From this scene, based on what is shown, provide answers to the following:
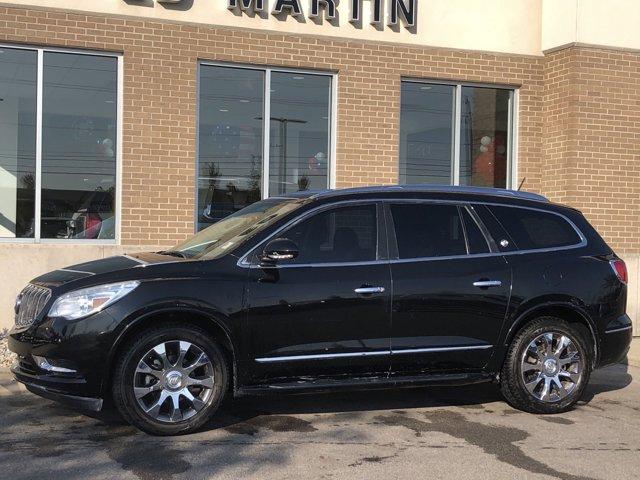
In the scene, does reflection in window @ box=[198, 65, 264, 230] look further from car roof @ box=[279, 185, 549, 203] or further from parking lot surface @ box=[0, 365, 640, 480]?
parking lot surface @ box=[0, 365, 640, 480]

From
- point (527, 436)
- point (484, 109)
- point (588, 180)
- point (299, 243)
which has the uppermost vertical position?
point (484, 109)

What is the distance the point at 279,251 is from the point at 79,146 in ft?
18.0

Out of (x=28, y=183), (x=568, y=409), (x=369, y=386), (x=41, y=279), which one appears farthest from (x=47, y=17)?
(x=568, y=409)

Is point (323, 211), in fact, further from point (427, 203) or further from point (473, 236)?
point (473, 236)

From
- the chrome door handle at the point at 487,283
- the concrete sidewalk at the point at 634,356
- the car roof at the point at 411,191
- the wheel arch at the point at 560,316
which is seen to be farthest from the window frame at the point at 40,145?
the concrete sidewalk at the point at 634,356

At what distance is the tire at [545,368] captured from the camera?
22.8 ft

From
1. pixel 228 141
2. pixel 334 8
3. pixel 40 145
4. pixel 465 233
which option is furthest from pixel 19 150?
pixel 465 233

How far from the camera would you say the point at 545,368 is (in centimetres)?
705

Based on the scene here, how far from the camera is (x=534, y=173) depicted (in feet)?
41.6

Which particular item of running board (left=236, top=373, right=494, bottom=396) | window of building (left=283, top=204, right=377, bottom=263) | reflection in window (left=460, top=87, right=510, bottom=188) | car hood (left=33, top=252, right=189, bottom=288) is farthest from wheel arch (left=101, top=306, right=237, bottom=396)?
reflection in window (left=460, top=87, right=510, bottom=188)

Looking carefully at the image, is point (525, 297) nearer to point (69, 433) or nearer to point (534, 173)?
point (69, 433)

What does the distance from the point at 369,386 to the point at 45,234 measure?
572cm

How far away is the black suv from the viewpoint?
5.93 metres

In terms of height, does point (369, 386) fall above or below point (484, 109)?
below
